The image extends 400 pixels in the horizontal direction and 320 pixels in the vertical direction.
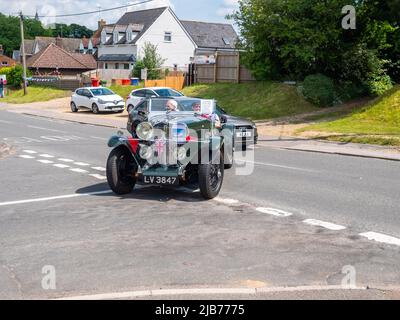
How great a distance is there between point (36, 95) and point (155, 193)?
42.7m

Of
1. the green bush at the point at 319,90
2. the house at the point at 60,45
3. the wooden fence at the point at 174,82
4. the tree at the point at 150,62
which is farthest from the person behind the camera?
the house at the point at 60,45

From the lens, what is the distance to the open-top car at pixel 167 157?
9.62m

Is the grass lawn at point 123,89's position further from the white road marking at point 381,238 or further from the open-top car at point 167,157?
the white road marking at point 381,238

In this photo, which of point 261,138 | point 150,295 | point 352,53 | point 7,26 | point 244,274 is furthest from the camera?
point 7,26

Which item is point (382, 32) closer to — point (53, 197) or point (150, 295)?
point (53, 197)

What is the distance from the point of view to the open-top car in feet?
31.6

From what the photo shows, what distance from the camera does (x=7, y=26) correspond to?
5551 inches

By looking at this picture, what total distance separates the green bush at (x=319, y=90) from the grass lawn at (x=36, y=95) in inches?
1058

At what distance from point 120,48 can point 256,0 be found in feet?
128

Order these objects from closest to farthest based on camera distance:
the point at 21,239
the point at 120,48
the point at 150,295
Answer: the point at 150,295
the point at 21,239
the point at 120,48

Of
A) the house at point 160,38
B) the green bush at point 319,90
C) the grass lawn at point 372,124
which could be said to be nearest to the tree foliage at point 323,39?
the green bush at point 319,90

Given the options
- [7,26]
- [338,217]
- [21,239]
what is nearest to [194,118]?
[338,217]

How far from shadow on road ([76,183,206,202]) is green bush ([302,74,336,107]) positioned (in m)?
17.5

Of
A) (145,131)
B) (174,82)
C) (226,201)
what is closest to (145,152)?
(145,131)
